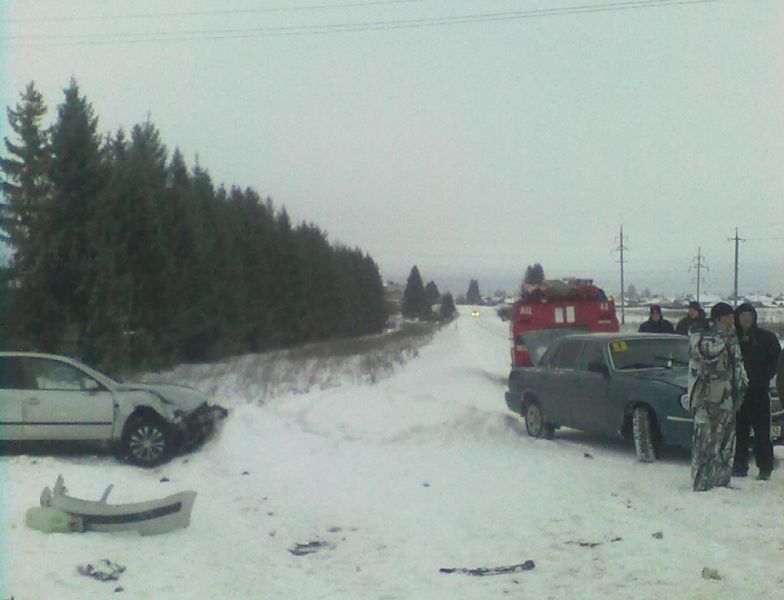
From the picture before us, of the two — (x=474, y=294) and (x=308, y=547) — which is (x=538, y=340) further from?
(x=474, y=294)

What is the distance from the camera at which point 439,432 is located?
13.1 meters

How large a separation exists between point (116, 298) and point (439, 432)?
16.3m

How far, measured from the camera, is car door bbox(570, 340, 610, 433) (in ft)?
39.0

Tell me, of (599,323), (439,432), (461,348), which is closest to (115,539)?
(439,432)

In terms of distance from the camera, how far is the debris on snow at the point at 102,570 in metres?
6.38

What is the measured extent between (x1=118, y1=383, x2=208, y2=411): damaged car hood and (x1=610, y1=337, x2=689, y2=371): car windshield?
5.38 meters

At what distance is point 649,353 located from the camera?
12.2 metres

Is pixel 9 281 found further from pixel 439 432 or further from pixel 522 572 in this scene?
pixel 522 572

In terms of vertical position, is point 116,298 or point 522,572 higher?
point 116,298

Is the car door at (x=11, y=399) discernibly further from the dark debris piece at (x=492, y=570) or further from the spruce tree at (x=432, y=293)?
the spruce tree at (x=432, y=293)

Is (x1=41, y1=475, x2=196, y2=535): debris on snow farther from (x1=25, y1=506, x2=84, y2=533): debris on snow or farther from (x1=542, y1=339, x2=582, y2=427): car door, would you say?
(x1=542, y1=339, x2=582, y2=427): car door

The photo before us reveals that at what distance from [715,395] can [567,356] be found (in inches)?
166

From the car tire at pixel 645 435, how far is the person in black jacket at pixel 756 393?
1133 millimetres

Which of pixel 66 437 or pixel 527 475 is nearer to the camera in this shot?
pixel 527 475
